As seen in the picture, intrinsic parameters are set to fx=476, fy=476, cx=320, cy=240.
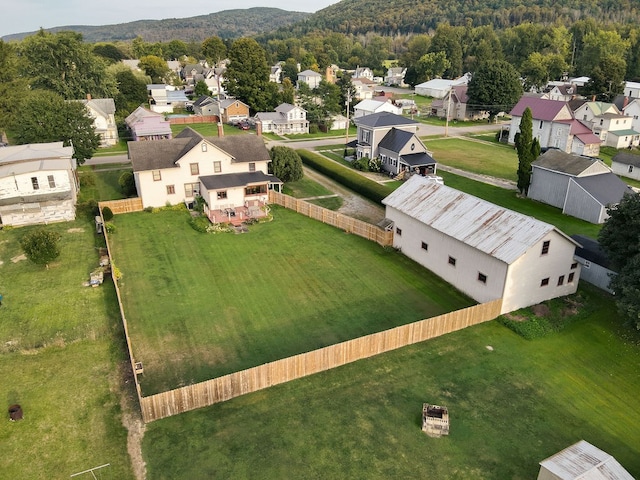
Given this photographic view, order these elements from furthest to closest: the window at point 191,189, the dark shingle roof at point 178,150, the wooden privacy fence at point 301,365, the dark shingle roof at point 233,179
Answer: the window at point 191,189 → the dark shingle roof at point 178,150 → the dark shingle roof at point 233,179 → the wooden privacy fence at point 301,365

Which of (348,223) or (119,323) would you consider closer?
(119,323)

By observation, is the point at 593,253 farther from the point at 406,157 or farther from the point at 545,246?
the point at 406,157

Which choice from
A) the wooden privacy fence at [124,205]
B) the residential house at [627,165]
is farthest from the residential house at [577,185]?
the wooden privacy fence at [124,205]

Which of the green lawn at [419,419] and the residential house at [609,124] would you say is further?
the residential house at [609,124]

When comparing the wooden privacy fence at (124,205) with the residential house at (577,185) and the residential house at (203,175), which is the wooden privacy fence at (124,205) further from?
the residential house at (577,185)

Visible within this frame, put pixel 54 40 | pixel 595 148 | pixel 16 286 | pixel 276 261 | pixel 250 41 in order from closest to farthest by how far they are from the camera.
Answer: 1. pixel 16 286
2. pixel 276 261
3. pixel 595 148
4. pixel 54 40
5. pixel 250 41

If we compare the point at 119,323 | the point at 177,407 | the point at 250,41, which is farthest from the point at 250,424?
the point at 250,41

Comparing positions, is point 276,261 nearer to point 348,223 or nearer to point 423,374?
point 348,223
